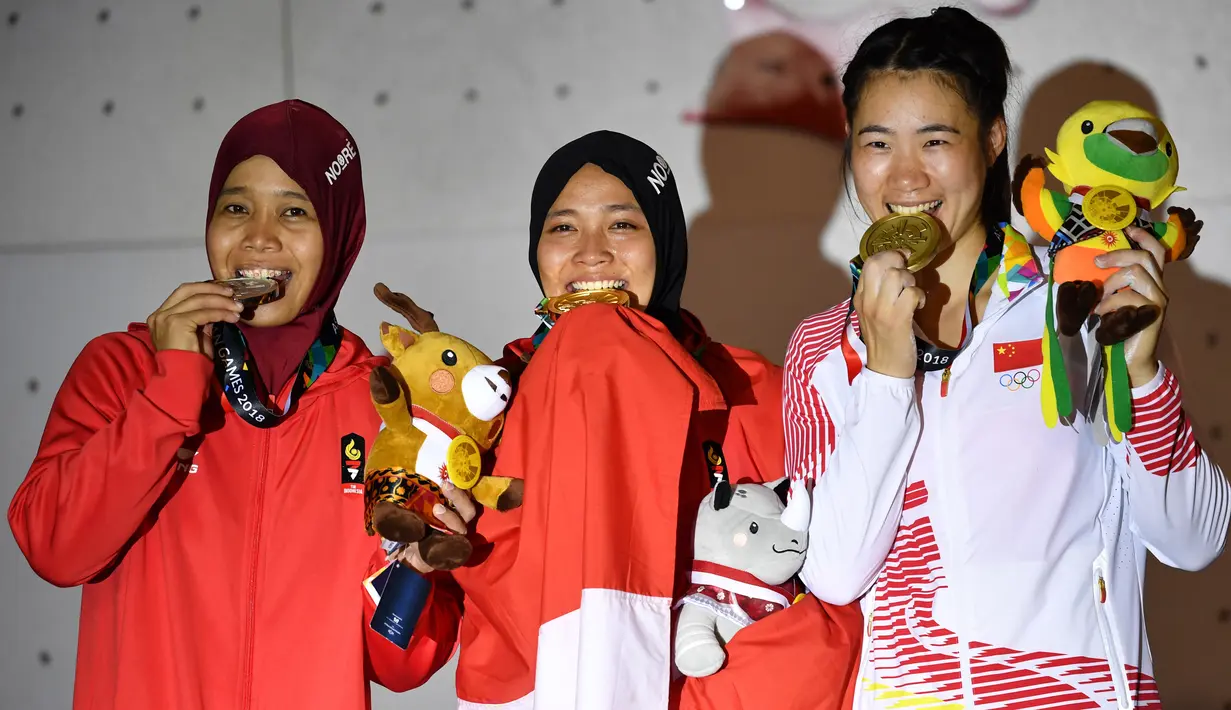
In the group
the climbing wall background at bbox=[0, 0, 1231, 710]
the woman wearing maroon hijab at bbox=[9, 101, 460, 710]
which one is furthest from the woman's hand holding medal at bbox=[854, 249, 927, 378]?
the climbing wall background at bbox=[0, 0, 1231, 710]

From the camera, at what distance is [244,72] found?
365 centimetres

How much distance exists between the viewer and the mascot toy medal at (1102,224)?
5.54ft

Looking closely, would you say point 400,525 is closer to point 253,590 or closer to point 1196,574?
point 253,590

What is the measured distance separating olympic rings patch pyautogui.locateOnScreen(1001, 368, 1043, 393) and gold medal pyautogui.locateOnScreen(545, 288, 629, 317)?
63 cm

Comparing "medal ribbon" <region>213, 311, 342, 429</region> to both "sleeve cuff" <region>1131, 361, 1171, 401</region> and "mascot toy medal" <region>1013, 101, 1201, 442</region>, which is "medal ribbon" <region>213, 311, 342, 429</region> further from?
"sleeve cuff" <region>1131, 361, 1171, 401</region>

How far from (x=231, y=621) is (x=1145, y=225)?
158 cm

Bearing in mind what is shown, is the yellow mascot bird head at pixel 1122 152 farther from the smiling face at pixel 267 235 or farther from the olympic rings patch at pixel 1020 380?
the smiling face at pixel 267 235

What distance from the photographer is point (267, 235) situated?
221cm

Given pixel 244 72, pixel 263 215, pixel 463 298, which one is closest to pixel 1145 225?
pixel 263 215

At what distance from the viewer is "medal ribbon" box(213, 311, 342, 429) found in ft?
6.91

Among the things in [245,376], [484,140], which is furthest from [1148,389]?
[484,140]

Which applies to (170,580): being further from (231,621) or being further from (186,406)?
(186,406)

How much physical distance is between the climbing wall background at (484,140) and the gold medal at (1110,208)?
146 cm

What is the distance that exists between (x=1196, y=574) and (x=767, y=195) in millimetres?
1461
